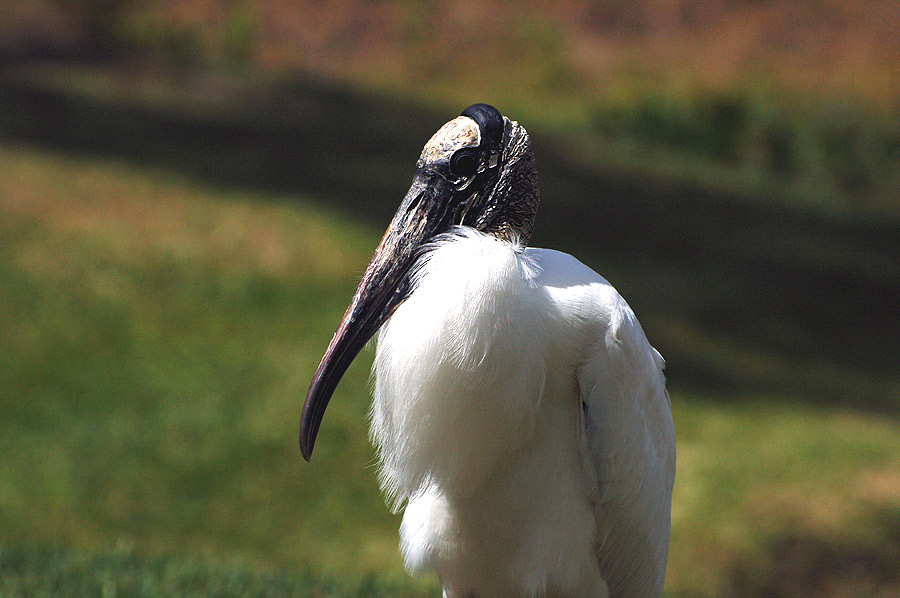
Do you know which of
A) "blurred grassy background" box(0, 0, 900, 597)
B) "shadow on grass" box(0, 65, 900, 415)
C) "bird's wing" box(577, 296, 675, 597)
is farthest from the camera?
"shadow on grass" box(0, 65, 900, 415)

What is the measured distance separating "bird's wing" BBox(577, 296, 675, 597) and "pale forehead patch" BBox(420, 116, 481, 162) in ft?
1.63

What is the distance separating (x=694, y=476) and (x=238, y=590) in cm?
328

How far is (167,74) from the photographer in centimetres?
1003

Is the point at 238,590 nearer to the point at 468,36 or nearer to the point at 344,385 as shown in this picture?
the point at 344,385

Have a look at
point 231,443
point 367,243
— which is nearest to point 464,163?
point 231,443

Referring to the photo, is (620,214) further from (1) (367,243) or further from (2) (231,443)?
(2) (231,443)

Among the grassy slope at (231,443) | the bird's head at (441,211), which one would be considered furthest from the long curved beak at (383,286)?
the grassy slope at (231,443)

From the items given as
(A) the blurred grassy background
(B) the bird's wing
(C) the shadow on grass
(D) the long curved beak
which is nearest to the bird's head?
(D) the long curved beak

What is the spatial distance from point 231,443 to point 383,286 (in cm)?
407

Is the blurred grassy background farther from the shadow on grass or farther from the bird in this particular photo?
the bird

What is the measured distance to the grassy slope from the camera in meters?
5.45

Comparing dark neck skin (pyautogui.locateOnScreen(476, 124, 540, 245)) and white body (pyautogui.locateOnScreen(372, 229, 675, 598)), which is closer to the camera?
white body (pyautogui.locateOnScreen(372, 229, 675, 598))

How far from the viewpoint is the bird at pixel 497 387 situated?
227cm

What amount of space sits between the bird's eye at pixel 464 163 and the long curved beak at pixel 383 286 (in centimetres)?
4
